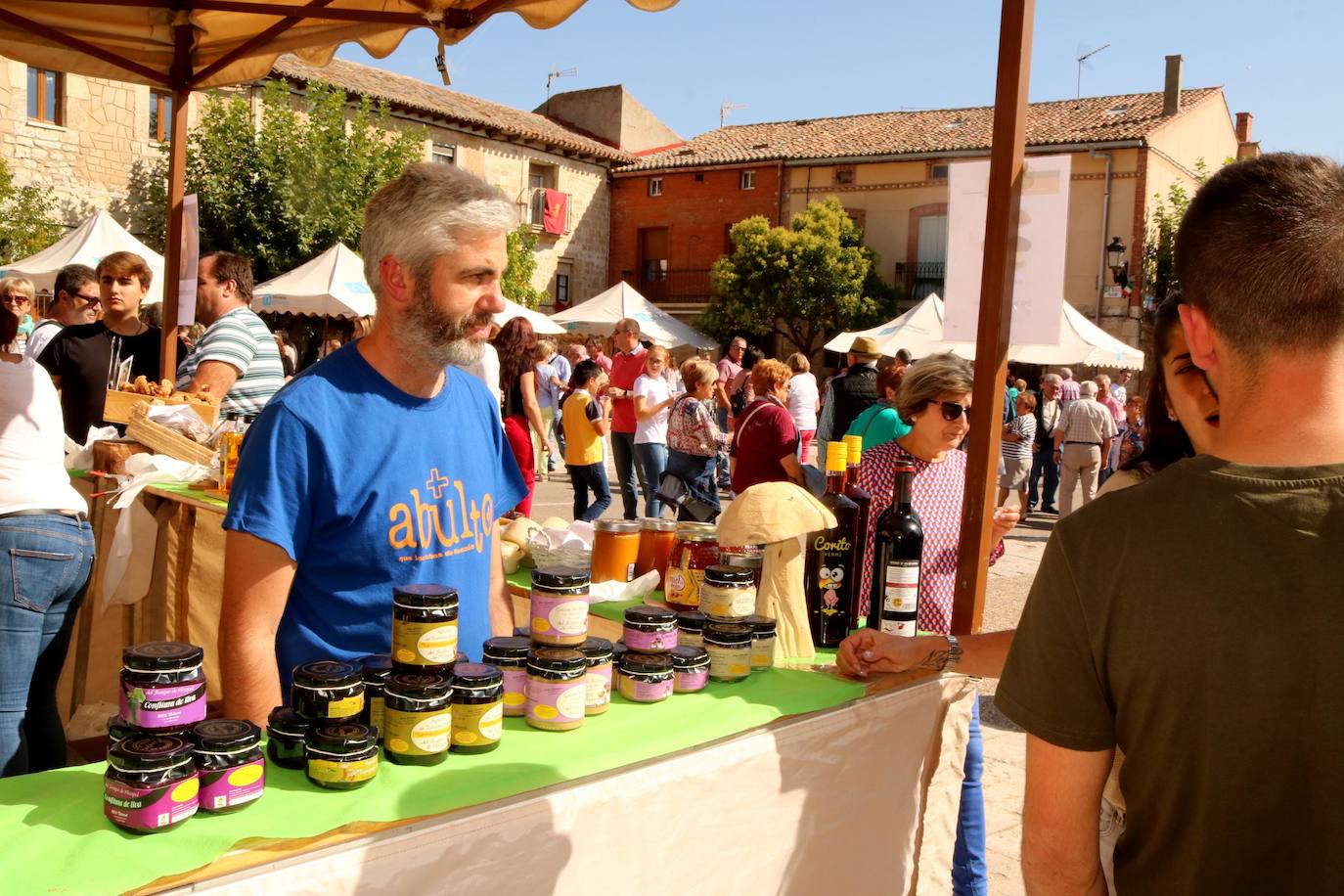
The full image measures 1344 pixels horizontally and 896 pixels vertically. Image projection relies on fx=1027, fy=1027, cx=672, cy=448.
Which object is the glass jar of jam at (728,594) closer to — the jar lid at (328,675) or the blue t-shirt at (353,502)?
the blue t-shirt at (353,502)

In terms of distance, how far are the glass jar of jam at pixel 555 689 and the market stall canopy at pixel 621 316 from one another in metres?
18.2

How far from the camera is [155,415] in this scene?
450cm

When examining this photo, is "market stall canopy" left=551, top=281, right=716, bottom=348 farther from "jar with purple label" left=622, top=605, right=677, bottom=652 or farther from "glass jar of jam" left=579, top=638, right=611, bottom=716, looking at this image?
"glass jar of jam" left=579, top=638, right=611, bottom=716

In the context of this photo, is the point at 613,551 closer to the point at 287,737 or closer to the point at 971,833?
the point at 971,833

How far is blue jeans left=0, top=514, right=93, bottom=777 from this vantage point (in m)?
2.70

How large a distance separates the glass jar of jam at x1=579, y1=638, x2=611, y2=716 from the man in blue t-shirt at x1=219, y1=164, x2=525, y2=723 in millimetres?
347

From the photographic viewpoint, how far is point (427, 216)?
207 cm

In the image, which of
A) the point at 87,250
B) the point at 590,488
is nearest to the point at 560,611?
the point at 590,488

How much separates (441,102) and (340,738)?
97.9ft

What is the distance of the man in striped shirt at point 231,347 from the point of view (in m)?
4.61

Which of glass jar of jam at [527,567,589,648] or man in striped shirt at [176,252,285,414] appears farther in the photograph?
man in striped shirt at [176,252,285,414]

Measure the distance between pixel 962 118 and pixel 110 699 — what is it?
30669 mm

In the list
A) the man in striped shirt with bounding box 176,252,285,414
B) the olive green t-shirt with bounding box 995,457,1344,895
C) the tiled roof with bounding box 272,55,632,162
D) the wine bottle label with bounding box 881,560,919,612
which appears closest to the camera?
the olive green t-shirt with bounding box 995,457,1344,895

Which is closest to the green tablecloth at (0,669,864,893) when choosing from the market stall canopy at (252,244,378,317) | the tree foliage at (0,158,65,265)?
the market stall canopy at (252,244,378,317)
